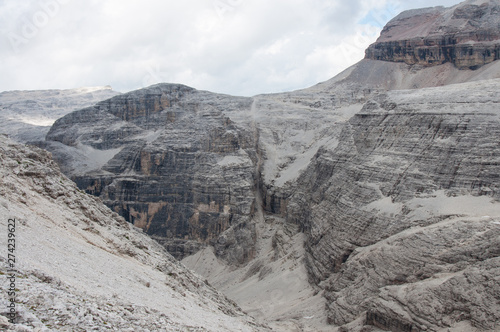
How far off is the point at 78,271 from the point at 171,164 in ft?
189

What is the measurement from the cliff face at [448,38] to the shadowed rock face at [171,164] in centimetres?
4693

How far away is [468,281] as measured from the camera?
29.0 meters

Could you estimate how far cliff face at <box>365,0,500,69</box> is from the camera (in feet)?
327

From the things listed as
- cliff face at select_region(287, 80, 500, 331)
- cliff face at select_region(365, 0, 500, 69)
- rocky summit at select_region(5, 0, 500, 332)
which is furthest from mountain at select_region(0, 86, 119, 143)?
cliff face at select_region(365, 0, 500, 69)

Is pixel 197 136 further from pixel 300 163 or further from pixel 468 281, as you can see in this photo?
pixel 468 281

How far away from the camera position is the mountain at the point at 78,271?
1325 cm

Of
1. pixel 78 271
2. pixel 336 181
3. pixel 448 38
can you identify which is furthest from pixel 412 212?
pixel 448 38

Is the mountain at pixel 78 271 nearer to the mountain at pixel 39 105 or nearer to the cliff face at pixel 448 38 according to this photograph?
the mountain at pixel 39 105

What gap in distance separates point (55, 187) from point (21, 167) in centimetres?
223

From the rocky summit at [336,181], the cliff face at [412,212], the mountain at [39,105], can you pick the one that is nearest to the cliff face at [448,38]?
the rocky summit at [336,181]

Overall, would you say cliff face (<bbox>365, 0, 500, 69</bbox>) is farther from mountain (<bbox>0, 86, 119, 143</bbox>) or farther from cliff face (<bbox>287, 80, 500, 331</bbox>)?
mountain (<bbox>0, 86, 119, 143</bbox>)

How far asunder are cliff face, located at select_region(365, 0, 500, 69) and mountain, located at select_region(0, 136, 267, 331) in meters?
91.0

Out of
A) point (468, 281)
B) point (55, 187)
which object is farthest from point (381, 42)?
point (55, 187)

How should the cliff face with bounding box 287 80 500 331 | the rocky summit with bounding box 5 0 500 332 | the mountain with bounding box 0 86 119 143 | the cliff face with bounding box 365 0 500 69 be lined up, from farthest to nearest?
Result: the mountain with bounding box 0 86 119 143
the cliff face with bounding box 365 0 500 69
the rocky summit with bounding box 5 0 500 332
the cliff face with bounding box 287 80 500 331
